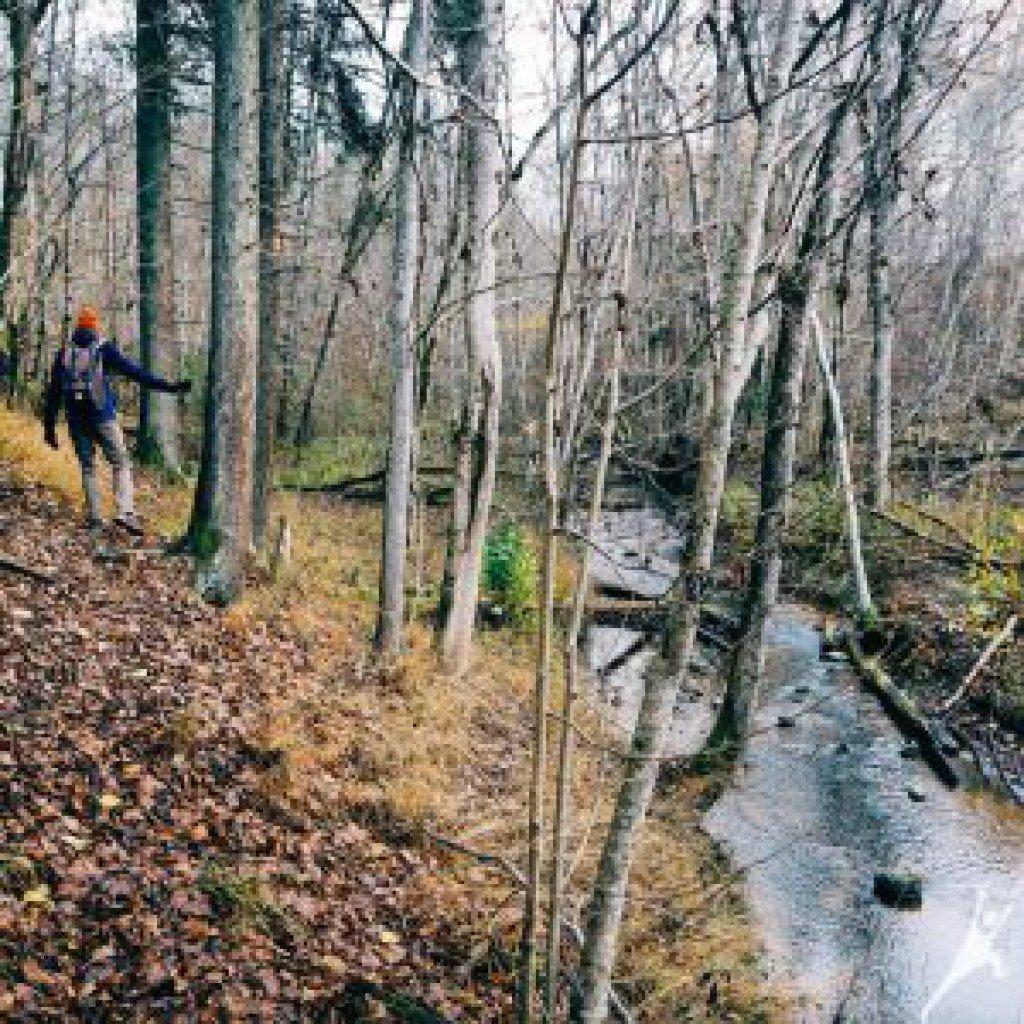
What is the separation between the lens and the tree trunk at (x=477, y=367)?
813 centimetres

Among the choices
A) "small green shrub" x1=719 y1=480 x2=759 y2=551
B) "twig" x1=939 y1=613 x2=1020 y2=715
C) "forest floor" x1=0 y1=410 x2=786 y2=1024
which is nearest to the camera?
"forest floor" x1=0 y1=410 x2=786 y2=1024

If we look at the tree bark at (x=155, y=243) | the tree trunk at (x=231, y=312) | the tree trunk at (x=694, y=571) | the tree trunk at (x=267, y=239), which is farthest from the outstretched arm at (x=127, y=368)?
the tree trunk at (x=694, y=571)

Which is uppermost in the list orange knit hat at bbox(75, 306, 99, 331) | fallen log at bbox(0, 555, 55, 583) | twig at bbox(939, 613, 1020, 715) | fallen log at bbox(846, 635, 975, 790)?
orange knit hat at bbox(75, 306, 99, 331)

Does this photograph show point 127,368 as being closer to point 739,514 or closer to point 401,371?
point 401,371

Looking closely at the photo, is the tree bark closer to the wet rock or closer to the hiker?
the hiker

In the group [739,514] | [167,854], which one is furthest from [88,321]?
[739,514]

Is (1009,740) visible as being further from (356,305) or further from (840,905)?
(356,305)

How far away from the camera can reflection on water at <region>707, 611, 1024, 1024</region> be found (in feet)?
21.0

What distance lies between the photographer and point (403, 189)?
8109 millimetres

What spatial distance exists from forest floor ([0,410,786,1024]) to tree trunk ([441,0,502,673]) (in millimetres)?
728

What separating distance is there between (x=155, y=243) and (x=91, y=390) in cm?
553

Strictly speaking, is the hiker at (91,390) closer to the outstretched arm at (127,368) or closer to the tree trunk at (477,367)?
the outstretched arm at (127,368)

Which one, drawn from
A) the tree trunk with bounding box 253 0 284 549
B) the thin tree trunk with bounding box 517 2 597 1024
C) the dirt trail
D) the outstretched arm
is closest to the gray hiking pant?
the outstretched arm

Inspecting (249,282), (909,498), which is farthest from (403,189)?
(909,498)
